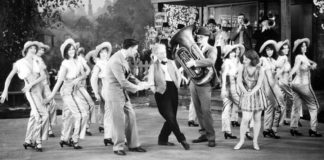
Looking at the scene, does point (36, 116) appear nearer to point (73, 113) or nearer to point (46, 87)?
point (73, 113)

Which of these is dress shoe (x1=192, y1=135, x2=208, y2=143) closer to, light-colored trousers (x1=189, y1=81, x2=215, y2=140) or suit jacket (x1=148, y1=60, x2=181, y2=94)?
light-colored trousers (x1=189, y1=81, x2=215, y2=140)

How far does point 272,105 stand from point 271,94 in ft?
0.71

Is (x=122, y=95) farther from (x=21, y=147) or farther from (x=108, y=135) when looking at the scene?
(x=21, y=147)

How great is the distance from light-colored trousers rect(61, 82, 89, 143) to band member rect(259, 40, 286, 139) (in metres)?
3.45

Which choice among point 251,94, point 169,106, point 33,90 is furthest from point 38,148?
point 251,94

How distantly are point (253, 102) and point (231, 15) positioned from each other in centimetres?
986

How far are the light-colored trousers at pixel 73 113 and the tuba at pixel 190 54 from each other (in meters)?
1.87

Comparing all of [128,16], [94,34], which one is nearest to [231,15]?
[94,34]

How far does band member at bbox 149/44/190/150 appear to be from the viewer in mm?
9305

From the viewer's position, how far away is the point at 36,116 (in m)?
9.33

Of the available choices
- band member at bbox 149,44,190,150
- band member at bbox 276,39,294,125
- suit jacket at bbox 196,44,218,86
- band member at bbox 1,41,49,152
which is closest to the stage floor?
band member at bbox 1,41,49,152

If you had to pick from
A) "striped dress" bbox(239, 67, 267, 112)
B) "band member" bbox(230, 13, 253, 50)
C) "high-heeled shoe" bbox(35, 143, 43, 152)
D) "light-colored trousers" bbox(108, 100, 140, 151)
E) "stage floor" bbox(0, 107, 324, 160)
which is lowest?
"stage floor" bbox(0, 107, 324, 160)

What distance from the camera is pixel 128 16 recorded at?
27.0 metres

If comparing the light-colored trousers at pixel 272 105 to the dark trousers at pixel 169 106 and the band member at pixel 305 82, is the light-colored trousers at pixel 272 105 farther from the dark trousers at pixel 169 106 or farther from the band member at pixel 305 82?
the dark trousers at pixel 169 106
